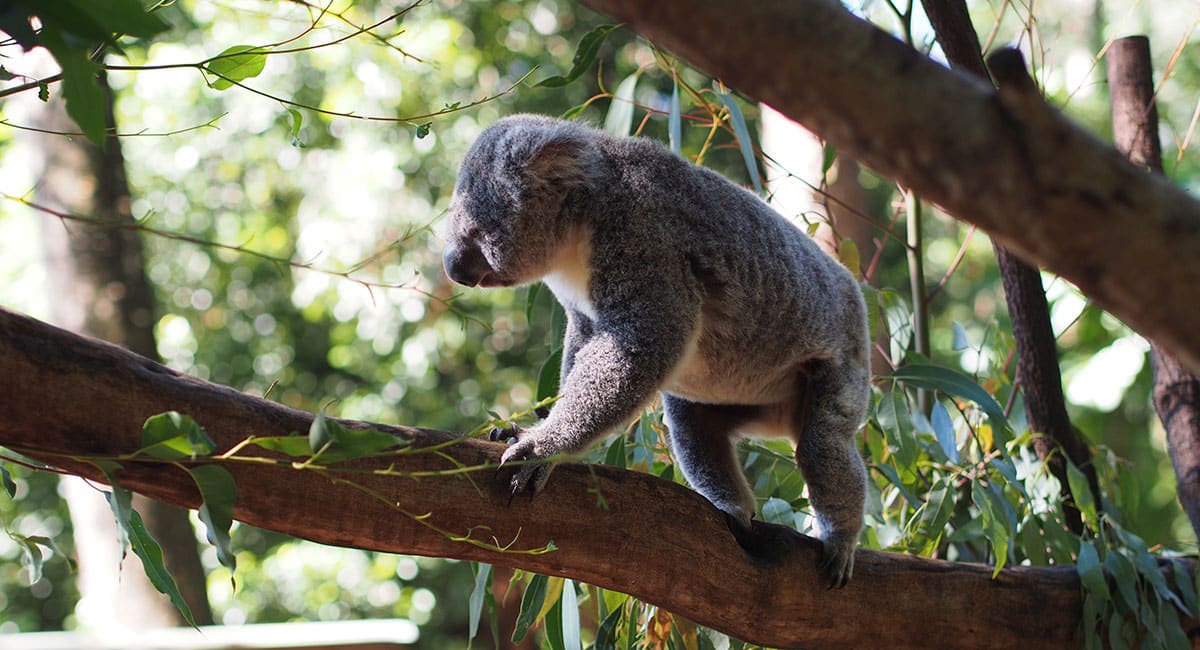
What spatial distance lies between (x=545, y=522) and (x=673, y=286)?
2.09ft

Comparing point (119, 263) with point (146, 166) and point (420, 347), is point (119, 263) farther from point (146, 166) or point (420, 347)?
point (146, 166)

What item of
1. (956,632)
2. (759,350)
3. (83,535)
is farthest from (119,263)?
(956,632)

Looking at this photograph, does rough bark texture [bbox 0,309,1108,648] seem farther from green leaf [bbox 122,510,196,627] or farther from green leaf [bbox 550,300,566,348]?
green leaf [bbox 550,300,566,348]

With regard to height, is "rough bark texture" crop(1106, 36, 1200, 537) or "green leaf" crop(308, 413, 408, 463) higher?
"rough bark texture" crop(1106, 36, 1200, 537)

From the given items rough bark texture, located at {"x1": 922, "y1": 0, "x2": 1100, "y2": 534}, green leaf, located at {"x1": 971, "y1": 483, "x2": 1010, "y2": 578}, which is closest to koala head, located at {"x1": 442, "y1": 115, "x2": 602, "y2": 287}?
green leaf, located at {"x1": 971, "y1": 483, "x2": 1010, "y2": 578}

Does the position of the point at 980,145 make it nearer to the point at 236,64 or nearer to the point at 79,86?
the point at 79,86

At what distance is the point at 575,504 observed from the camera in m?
1.99

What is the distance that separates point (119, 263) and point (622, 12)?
4603mm

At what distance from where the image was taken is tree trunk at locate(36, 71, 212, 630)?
177 inches

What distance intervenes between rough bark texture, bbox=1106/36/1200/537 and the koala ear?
→ 5.88 feet

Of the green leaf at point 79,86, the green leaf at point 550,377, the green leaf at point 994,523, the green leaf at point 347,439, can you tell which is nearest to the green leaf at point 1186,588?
the green leaf at point 994,523

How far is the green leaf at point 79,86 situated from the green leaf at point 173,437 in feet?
1.14

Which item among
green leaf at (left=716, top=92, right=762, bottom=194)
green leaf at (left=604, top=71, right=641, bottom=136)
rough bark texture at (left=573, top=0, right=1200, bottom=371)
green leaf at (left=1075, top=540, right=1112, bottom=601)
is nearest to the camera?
rough bark texture at (left=573, top=0, right=1200, bottom=371)

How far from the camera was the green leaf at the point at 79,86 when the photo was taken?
3.52ft
